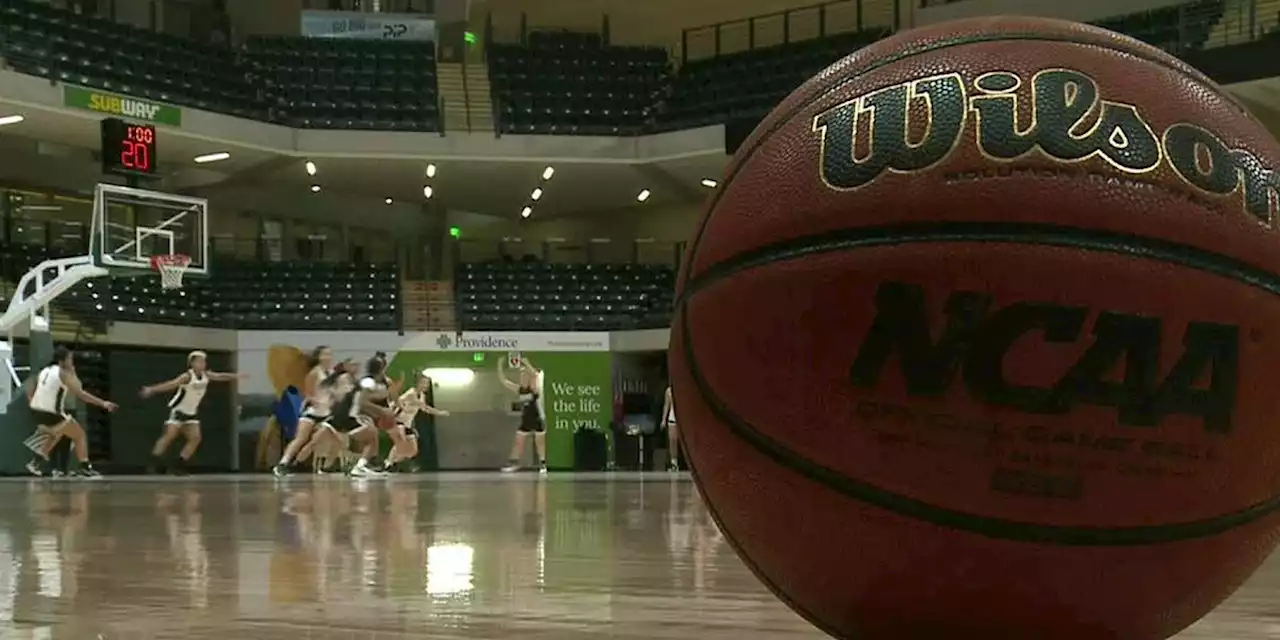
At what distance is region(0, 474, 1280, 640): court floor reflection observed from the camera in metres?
1.96

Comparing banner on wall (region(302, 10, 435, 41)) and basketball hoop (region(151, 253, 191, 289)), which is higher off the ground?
banner on wall (region(302, 10, 435, 41))

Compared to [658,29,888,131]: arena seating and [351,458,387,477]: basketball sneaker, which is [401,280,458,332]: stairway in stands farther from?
[351,458,387,477]: basketball sneaker

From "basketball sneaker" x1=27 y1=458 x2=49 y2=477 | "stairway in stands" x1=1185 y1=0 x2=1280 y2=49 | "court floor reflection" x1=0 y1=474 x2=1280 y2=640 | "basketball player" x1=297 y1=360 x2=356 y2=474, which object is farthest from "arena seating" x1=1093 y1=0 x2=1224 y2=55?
"basketball sneaker" x1=27 y1=458 x2=49 y2=477

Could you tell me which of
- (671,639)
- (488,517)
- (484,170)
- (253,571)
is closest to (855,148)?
(671,639)

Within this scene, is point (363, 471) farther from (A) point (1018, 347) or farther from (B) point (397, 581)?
(A) point (1018, 347)

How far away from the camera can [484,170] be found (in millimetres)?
18516

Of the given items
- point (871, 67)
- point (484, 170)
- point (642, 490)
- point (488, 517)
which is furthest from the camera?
point (484, 170)

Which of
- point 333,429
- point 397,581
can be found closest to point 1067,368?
point 397,581

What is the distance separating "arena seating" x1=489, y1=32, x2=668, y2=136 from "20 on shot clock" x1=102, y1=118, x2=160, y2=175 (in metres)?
5.14

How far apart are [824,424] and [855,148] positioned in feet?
0.95

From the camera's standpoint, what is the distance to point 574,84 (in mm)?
18984

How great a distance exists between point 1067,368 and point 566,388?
16803 mm

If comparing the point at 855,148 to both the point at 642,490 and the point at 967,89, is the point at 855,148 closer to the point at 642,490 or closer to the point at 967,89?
the point at 967,89

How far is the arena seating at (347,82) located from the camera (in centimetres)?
1741
